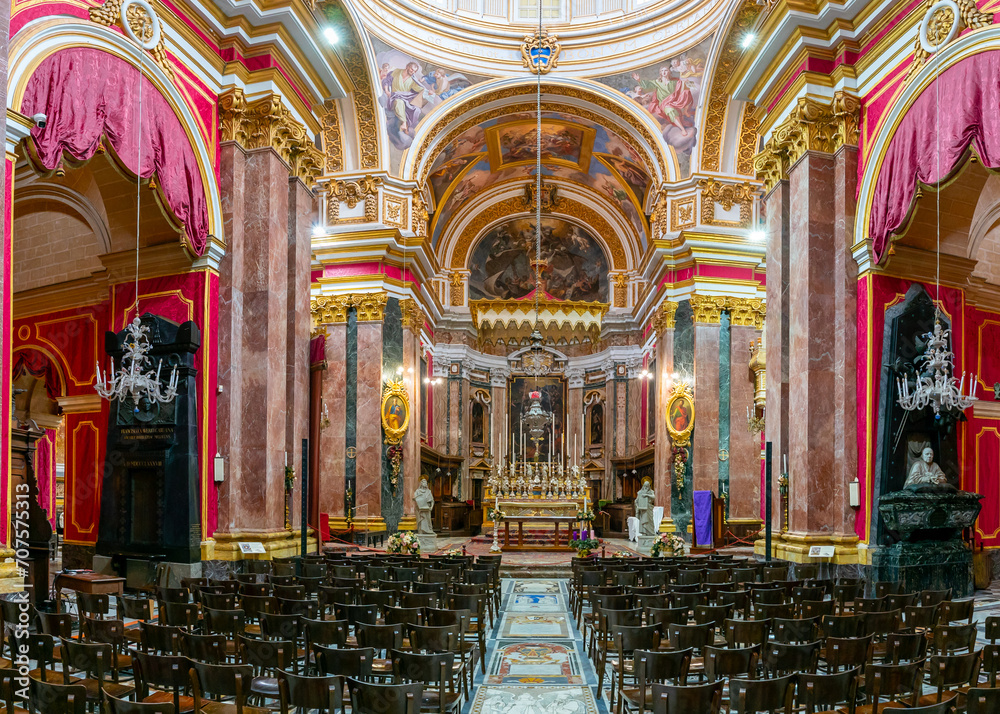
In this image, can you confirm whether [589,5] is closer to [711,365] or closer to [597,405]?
[711,365]

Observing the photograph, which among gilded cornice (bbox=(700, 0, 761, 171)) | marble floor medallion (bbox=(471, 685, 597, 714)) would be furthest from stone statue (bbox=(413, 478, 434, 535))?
marble floor medallion (bbox=(471, 685, 597, 714))

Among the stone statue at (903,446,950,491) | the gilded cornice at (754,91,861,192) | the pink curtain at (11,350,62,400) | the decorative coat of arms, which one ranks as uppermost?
the decorative coat of arms

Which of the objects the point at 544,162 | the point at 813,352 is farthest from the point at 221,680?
the point at 544,162

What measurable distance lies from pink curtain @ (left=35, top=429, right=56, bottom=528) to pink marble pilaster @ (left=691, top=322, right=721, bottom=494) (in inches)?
624

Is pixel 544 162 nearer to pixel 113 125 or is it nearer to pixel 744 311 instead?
pixel 744 311

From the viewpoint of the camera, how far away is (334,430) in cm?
2181

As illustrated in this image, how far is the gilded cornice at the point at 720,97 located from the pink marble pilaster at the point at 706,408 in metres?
4.61

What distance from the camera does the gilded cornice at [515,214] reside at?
31859mm

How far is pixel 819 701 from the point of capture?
200 inches

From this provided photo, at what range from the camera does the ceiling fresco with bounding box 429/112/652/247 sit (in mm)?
26062

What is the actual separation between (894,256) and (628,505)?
17099 mm

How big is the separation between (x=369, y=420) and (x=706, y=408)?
8708 mm

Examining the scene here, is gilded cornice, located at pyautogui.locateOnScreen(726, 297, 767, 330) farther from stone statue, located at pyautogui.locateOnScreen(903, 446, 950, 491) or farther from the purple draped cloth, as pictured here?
stone statue, located at pyautogui.locateOnScreen(903, 446, 950, 491)

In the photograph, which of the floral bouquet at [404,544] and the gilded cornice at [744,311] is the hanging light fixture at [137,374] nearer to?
the floral bouquet at [404,544]
